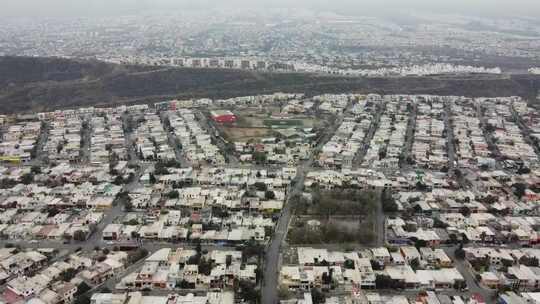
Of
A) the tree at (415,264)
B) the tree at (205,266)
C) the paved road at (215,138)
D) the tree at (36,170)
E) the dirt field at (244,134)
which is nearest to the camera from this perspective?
the tree at (205,266)

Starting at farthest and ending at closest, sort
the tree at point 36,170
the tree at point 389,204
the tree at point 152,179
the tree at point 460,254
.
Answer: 1. the tree at point 36,170
2. the tree at point 152,179
3. the tree at point 389,204
4. the tree at point 460,254

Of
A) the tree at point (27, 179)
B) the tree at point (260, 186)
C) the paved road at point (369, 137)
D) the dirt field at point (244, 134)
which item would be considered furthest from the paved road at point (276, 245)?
the tree at point (27, 179)

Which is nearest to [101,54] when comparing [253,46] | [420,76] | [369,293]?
[253,46]

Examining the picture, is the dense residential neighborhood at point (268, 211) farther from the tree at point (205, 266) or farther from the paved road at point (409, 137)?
the paved road at point (409, 137)

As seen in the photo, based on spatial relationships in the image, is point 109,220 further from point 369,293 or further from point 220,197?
point 369,293

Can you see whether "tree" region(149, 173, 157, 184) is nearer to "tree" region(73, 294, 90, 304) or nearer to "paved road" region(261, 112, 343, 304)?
"paved road" region(261, 112, 343, 304)

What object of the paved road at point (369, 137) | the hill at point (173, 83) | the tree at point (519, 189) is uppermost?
the hill at point (173, 83)
